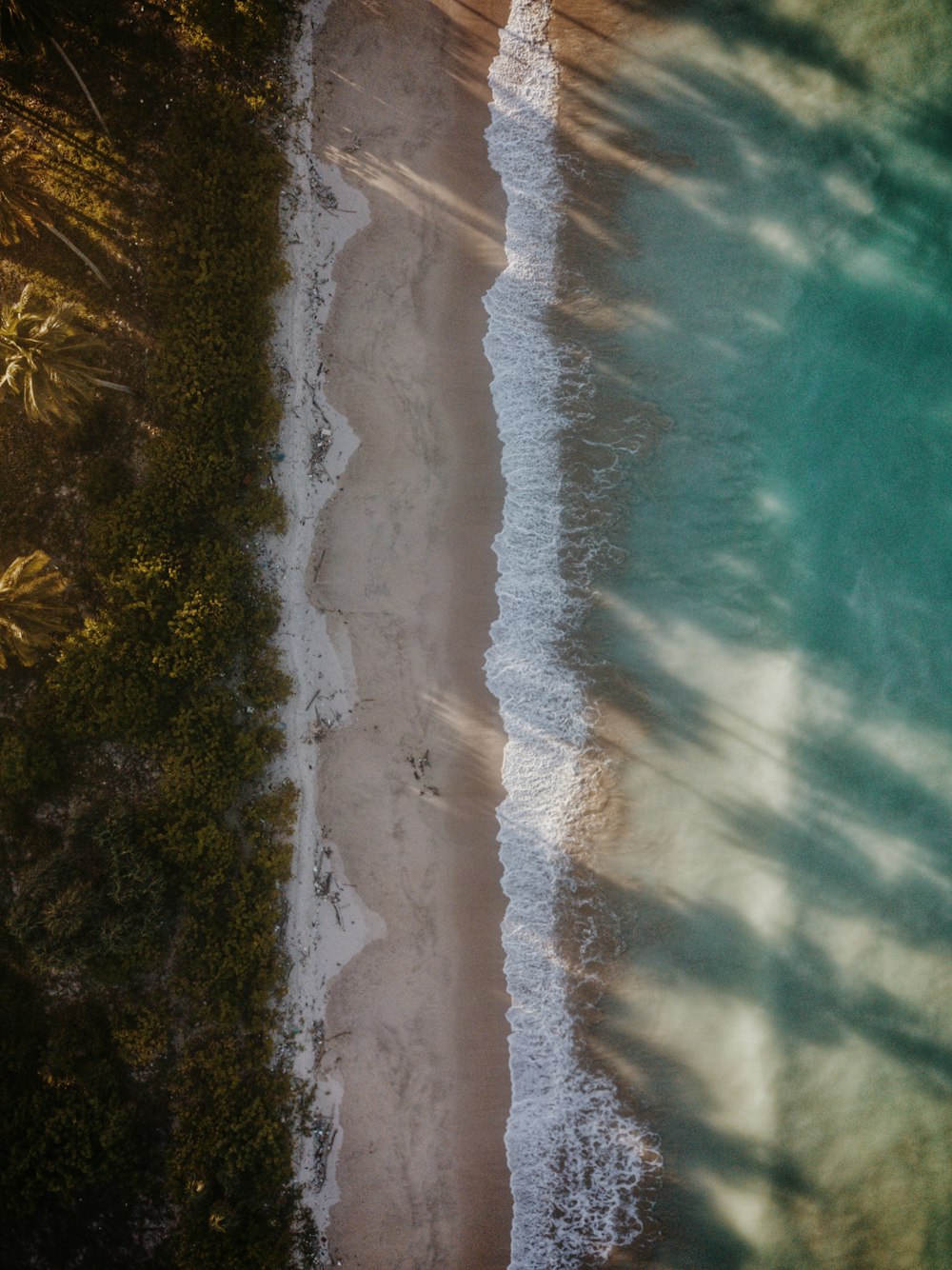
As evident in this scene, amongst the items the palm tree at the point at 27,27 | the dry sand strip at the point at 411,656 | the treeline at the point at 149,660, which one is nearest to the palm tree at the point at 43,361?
the treeline at the point at 149,660

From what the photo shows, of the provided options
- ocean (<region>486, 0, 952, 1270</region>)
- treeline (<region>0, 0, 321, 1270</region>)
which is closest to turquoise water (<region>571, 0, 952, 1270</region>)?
ocean (<region>486, 0, 952, 1270</region>)

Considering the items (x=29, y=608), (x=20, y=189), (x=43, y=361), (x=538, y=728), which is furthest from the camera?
(x=538, y=728)

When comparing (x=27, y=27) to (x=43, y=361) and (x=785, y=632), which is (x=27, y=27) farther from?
(x=785, y=632)

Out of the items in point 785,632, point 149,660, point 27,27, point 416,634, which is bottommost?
point 149,660

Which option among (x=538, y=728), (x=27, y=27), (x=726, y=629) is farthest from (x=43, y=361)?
(x=726, y=629)

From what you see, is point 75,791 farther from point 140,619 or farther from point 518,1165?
point 518,1165

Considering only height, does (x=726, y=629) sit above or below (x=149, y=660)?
above

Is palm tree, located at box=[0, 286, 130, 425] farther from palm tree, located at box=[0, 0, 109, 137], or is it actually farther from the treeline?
palm tree, located at box=[0, 0, 109, 137]
